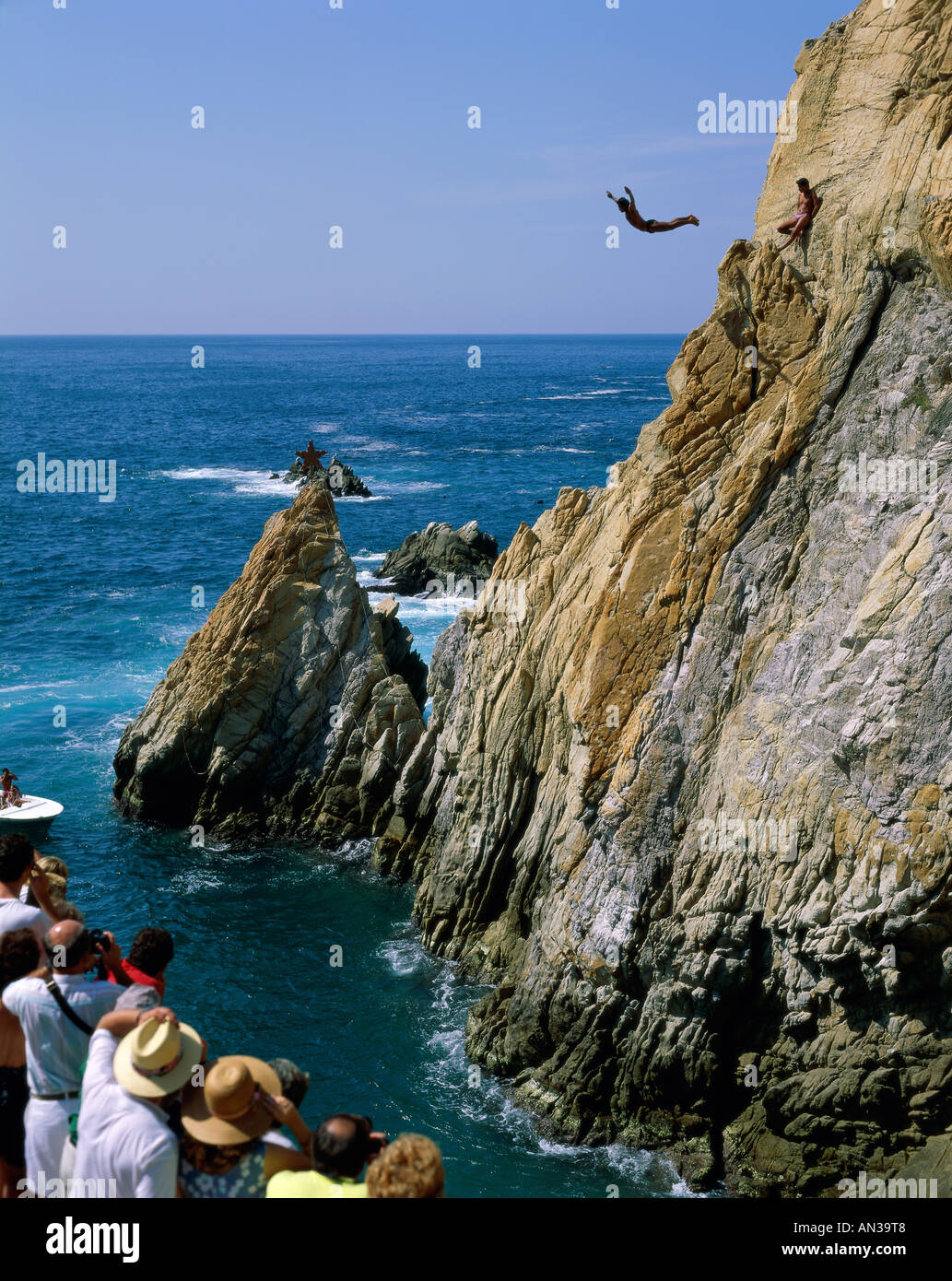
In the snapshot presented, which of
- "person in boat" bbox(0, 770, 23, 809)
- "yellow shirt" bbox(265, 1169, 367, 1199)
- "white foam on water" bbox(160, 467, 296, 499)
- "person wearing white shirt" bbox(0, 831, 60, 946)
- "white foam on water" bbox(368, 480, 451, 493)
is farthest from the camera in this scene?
"white foam on water" bbox(160, 467, 296, 499)

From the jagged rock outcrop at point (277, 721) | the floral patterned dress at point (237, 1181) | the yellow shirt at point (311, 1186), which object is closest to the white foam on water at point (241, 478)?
the jagged rock outcrop at point (277, 721)

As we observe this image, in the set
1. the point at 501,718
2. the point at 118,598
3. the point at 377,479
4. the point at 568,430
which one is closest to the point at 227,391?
the point at 568,430

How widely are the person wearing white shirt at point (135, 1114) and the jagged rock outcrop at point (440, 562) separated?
46.3 metres

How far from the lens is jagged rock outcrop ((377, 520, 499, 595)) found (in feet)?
180

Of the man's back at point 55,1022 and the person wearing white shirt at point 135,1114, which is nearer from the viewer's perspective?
the person wearing white shirt at point 135,1114

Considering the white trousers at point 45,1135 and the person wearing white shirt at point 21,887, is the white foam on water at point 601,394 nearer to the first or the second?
the person wearing white shirt at point 21,887

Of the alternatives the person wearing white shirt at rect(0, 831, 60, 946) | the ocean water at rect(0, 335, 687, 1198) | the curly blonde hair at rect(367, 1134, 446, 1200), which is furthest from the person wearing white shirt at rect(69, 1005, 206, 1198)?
the ocean water at rect(0, 335, 687, 1198)

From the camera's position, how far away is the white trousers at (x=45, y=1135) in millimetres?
8766

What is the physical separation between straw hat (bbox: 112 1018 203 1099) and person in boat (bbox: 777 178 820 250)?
51.7 feet

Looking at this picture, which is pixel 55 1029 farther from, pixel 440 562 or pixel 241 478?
pixel 241 478

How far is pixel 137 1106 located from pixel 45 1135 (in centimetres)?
173

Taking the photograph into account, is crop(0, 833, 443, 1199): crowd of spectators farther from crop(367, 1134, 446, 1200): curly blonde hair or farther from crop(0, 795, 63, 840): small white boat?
crop(0, 795, 63, 840): small white boat

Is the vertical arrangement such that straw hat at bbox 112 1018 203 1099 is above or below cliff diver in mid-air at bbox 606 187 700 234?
below
